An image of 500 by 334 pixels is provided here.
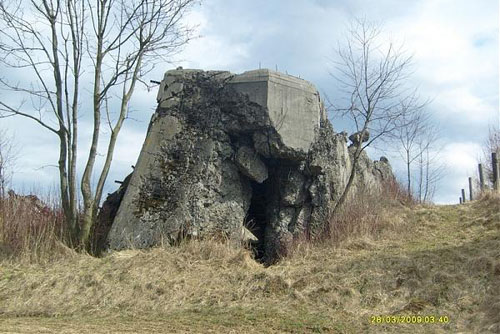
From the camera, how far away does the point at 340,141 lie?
486 inches

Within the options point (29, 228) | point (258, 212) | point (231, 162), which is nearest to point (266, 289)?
point (231, 162)

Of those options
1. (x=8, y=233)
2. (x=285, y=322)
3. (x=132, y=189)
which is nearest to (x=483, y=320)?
(x=285, y=322)

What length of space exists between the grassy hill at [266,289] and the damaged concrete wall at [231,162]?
2.51ft

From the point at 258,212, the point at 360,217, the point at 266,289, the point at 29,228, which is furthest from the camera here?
the point at 258,212

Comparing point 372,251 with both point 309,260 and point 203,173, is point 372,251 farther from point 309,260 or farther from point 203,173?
point 203,173

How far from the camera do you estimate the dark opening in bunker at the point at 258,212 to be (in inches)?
442

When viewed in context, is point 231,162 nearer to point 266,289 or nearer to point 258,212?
point 258,212

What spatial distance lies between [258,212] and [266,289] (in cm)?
366

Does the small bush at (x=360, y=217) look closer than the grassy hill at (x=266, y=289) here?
No

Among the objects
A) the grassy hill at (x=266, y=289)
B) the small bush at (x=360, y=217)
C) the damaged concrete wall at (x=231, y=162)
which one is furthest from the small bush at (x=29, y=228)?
the small bush at (x=360, y=217)

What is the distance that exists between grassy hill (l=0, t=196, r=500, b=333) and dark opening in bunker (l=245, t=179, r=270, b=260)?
1.48 metres

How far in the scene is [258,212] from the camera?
38.4 ft

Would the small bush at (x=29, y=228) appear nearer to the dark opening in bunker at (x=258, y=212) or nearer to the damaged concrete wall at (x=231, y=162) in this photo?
the damaged concrete wall at (x=231, y=162)

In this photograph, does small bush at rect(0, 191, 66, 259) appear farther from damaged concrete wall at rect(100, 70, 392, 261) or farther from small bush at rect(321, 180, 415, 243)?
small bush at rect(321, 180, 415, 243)
